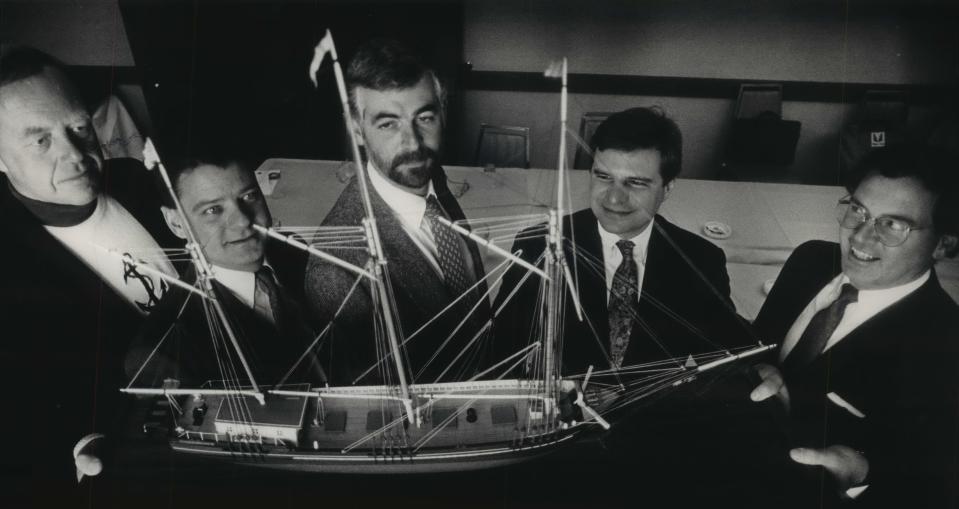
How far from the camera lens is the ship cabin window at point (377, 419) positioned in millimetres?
3285

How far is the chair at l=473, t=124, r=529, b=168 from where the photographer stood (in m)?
3.23

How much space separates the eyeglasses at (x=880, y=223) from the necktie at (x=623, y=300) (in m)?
0.90

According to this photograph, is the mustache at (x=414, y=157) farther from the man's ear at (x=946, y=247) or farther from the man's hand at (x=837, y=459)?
the man's ear at (x=946, y=247)

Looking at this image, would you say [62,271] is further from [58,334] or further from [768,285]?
[768,285]

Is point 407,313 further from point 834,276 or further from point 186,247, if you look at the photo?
point 834,276

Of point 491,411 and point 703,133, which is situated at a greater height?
point 703,133

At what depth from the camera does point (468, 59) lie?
3242 mm

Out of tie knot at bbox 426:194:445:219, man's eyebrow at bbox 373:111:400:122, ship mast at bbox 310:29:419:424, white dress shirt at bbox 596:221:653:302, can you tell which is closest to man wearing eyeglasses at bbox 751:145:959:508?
white dress shirt at bbox 596:221:653:302

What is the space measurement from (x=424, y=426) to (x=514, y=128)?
1.32 meters

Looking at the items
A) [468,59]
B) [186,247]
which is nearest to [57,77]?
[186,247]

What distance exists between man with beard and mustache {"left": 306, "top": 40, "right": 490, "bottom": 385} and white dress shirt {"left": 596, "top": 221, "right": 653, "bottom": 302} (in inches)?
21.0

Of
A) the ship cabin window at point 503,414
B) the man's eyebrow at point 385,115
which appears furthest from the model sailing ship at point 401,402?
the man's eyebrow at point 385,115

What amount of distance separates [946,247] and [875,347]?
508 mm

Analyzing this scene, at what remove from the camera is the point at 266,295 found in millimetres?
3338
